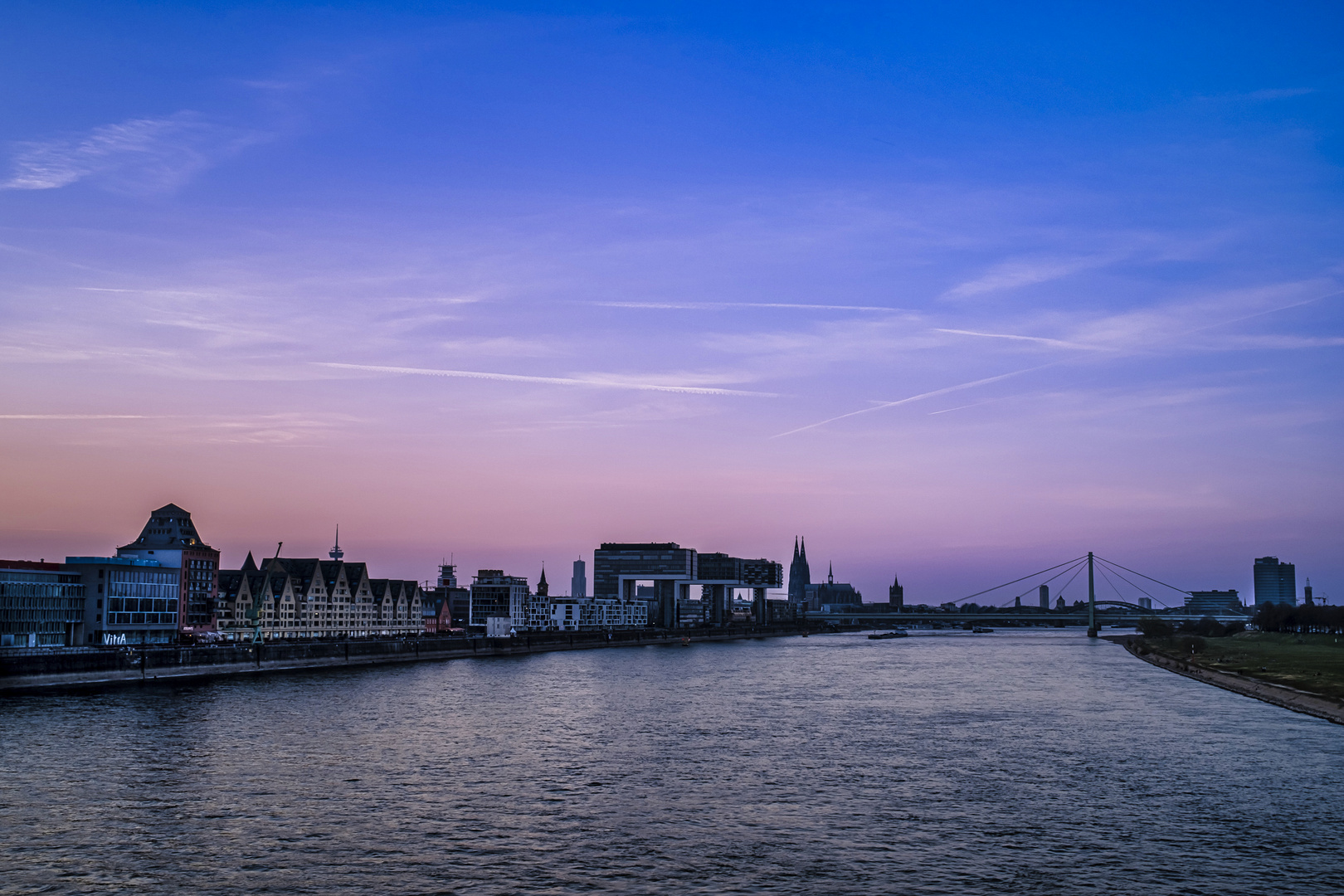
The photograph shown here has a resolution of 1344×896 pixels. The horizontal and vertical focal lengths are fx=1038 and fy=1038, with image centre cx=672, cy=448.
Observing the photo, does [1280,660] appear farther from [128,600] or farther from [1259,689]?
[128,600]

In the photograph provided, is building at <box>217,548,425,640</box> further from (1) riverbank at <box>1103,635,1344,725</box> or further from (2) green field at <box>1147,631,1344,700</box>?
(2) green field at <box>1147,631,1344,700</box>

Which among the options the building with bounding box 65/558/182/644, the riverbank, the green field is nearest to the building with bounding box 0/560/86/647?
the building with bounding box 65/558/182/644

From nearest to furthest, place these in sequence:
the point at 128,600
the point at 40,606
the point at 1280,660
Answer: the point at 40,606 < the point at 1280,660 < the point at 128,600

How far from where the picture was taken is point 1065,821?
3378 centimetres

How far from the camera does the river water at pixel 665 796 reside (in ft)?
90.1

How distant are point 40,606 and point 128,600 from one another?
11478 mm

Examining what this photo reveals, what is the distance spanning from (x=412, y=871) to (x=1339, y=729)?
54.0m

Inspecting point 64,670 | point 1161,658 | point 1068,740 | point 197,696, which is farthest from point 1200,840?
point 1161,658

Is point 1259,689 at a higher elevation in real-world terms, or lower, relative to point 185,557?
lower

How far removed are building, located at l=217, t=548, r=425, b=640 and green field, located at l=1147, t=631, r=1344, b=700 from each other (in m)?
117

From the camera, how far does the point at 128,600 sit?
110750 millimetres

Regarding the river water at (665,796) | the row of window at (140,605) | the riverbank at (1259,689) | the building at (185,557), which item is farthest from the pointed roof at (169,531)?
the riverbank at (1259,689)

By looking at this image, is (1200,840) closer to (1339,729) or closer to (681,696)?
(1339,729)

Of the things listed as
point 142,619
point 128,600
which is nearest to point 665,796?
point 128,600
